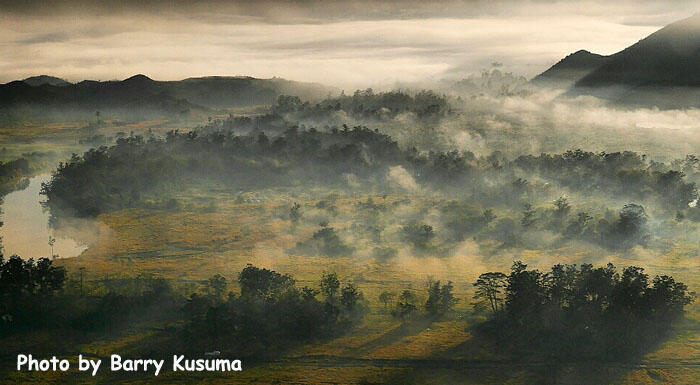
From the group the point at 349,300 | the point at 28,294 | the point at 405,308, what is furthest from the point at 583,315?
the point at 28,294

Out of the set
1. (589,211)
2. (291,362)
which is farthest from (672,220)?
(291,362)

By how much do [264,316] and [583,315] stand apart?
44.0 m

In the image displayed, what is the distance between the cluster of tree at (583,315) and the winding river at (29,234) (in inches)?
3496

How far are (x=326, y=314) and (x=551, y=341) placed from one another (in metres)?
30.9

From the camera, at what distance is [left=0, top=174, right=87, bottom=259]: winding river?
151750 millimetres

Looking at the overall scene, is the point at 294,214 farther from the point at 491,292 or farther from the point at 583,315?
the point at 583,315

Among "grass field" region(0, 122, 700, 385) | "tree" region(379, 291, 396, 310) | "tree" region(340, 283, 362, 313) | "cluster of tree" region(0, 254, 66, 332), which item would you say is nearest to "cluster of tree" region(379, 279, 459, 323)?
"tree" region(379, 291, 396, 310)

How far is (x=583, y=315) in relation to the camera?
337 feet

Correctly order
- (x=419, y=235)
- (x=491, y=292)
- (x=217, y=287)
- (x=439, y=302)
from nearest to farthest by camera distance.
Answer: (x=439, y=302) < (x=491, y=292) < (x=217, y=287) < (x=419, y=235)

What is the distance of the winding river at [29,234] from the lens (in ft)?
498

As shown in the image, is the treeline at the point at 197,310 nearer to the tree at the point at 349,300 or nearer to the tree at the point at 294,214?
the tree at the point at 349,300

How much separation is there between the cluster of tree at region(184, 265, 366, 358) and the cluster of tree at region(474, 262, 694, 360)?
2092cm

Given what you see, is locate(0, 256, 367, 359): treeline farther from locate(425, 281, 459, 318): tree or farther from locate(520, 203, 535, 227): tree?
locate(520, 203, 535, 227): tree

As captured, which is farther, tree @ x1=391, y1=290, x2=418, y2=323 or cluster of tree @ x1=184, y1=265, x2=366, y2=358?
tree @ x1=391, y1=290, x2=418, y2=323
